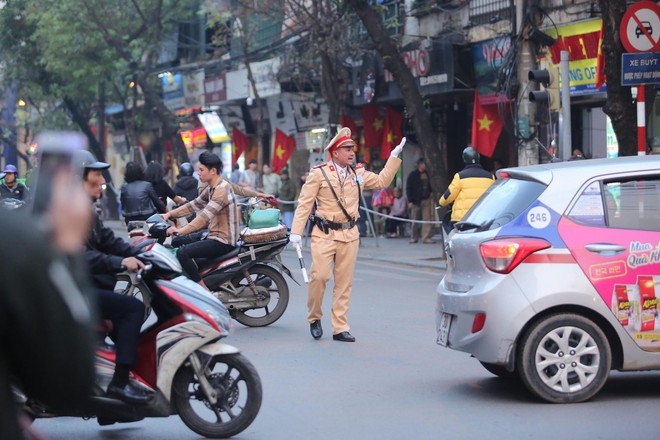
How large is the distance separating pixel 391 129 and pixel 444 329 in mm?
19922

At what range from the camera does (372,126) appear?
2831 centimetres

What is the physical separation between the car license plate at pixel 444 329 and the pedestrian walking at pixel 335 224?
7.99 feet

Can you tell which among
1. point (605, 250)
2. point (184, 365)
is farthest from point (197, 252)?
point (605, 250)

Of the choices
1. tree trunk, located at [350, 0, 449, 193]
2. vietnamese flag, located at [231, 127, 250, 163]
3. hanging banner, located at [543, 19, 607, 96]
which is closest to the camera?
hanging banner, located at [543, 19, 607, 96]

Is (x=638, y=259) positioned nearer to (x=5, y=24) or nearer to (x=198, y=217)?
(x=198, y=217)

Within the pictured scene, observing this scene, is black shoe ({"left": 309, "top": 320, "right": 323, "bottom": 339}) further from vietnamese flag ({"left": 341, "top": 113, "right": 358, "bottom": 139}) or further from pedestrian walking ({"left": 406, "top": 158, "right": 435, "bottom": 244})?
vietnamese flag ({"left": 341, "top": 113, "right": 358, "bottom": 139})

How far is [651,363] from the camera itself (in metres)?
7.15

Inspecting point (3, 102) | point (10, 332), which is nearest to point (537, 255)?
point (10, 332)

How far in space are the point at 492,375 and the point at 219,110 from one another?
2947cm

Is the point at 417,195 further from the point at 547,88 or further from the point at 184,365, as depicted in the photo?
the point at 184,365

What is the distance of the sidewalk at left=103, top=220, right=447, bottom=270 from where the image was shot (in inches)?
763

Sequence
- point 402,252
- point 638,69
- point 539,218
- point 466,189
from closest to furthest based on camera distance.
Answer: point 539,218
point 466,189
point 638,69
point 402,252

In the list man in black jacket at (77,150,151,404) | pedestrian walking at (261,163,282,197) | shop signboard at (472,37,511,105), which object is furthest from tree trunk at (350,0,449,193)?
man in black jacket at (77,150,151,404)

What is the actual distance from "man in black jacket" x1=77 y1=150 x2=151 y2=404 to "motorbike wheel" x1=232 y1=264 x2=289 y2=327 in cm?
477
